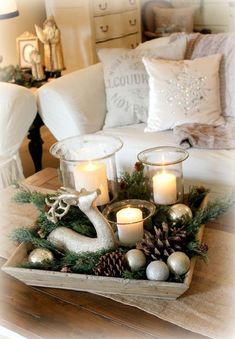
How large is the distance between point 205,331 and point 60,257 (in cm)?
36

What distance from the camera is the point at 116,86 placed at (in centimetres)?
199

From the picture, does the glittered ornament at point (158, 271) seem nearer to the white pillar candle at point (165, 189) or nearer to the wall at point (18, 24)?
the white pillar candle at point (165, 189)

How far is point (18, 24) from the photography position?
3.14 m

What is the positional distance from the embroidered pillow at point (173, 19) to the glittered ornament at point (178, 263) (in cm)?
312

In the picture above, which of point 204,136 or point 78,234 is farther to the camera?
point 204,136

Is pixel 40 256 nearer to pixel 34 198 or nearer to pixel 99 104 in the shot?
pixel 34 198

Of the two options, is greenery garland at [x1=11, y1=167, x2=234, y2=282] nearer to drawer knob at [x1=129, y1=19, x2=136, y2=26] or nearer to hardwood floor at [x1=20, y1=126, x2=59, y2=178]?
hardwood floor at [x1=20, y1=126, x2=59, y2=178]

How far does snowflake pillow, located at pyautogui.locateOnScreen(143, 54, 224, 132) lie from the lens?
6.06ft

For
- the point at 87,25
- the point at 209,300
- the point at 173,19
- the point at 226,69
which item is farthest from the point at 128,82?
the point at 173,19

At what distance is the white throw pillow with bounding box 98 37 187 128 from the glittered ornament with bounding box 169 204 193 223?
100cm

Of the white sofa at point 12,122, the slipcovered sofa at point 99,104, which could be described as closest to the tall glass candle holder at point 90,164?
the slipcovered sofa at point 99,104

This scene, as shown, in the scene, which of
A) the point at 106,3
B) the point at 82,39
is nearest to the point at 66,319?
the point at 82,39

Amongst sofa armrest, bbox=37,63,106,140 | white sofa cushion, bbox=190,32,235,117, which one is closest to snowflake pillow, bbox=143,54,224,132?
white sofa cushion, bbox=190,32,235,117

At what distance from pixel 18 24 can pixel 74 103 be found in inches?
59.2
